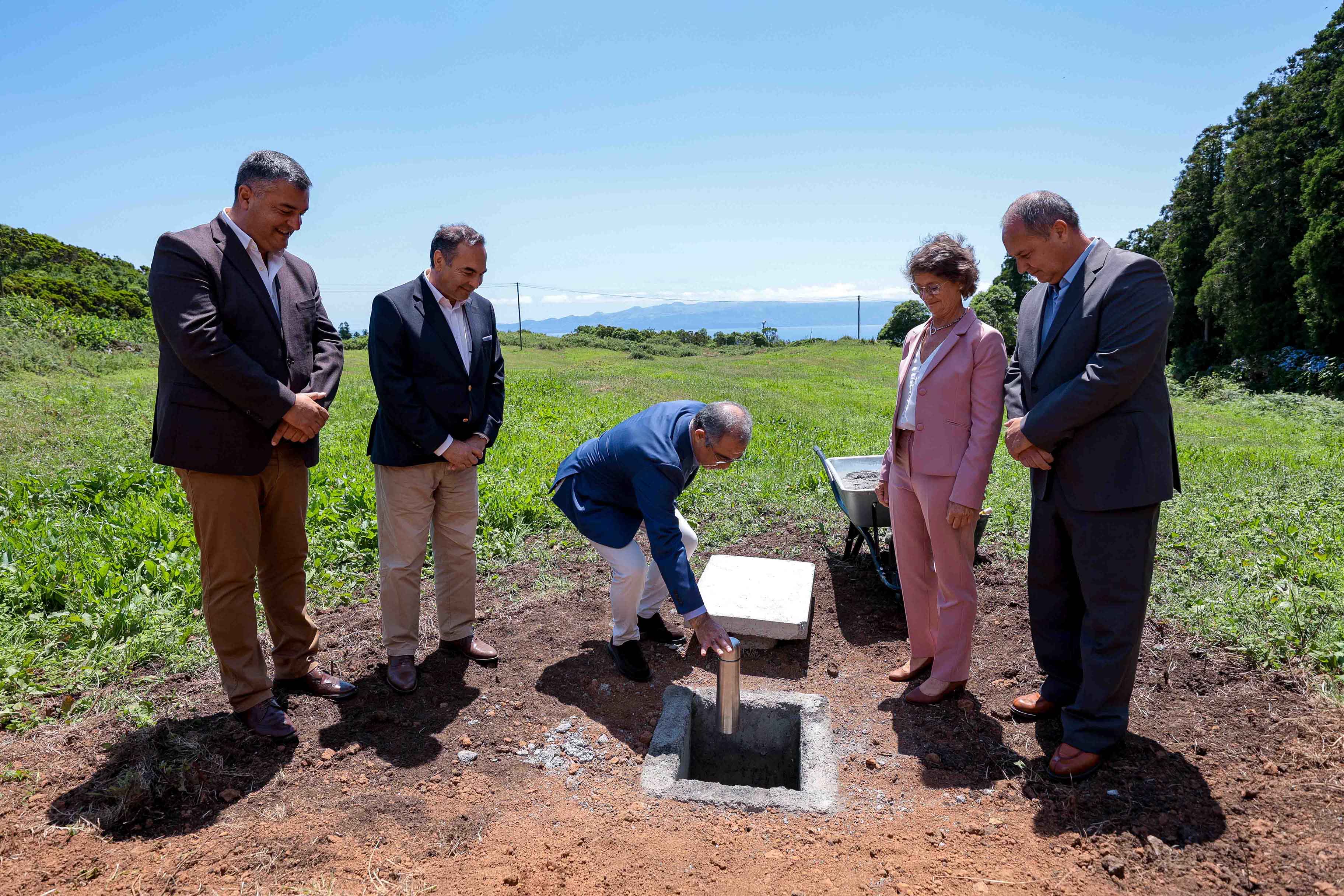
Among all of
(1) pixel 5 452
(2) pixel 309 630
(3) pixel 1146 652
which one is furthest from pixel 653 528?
(1) pixel 5 452

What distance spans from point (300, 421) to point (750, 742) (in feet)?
7.41

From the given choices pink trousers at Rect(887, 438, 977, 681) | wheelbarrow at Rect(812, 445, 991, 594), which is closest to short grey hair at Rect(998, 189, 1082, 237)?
pink trousers at Rect(887, 438, 977, 681)

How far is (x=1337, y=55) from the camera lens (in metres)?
18.1

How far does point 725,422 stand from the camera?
9.62 ft

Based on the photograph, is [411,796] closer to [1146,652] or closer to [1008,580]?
[1146,652]

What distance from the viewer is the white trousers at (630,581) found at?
3.53 metres

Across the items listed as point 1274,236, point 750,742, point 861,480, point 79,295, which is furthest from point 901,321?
point 750,742

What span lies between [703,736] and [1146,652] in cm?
206

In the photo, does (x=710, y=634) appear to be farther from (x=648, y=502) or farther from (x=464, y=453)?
(x=464, y=453)

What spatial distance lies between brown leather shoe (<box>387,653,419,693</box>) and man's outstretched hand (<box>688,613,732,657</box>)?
1336 mm

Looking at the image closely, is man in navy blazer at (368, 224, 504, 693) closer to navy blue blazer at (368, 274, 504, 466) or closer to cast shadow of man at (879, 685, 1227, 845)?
navy blue blazer at (368, 274, 504, 466)

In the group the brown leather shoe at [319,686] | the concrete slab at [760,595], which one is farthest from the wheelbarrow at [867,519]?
the brown leather shoe at [319,686]

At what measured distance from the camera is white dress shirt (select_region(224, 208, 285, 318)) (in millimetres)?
2922

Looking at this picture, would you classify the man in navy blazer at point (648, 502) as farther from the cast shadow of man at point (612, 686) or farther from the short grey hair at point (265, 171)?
the short grey hair at point (265, 171)
